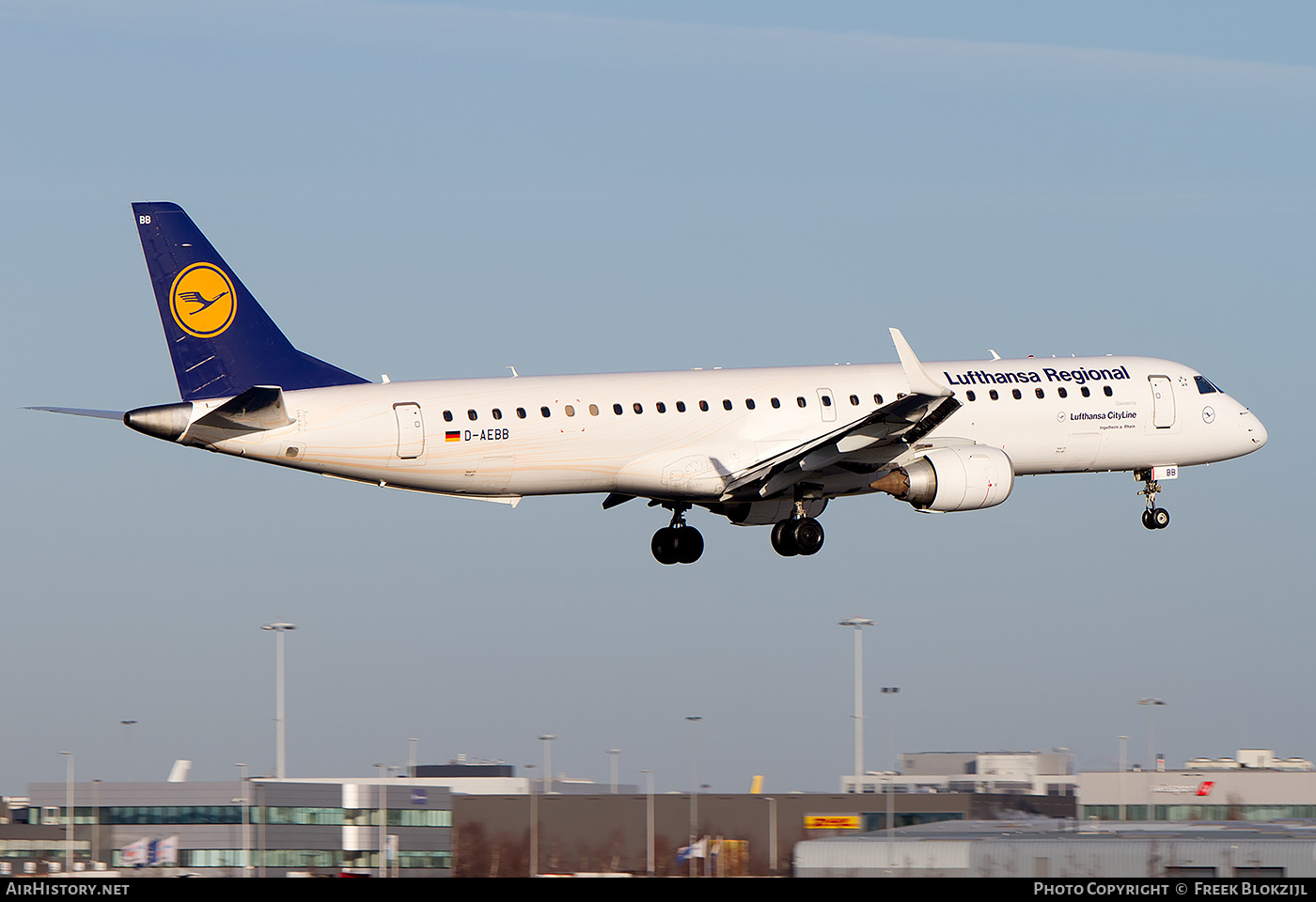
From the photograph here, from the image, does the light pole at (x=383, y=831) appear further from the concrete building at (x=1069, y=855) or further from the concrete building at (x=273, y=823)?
the concrete building at (x=1069, y=855)

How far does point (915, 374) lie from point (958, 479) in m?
3.30

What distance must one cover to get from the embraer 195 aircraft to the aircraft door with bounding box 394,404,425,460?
5 centimetres

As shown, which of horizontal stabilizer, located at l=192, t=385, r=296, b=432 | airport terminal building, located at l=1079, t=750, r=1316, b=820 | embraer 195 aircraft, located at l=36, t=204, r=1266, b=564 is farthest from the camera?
airport terminal building, located at l=1079, t=750, r=1316, b=820

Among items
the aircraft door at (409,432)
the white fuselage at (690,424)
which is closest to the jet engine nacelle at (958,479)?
the white fuselage at (690,424)

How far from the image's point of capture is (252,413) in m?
44.5

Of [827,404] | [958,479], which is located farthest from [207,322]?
[958,479]

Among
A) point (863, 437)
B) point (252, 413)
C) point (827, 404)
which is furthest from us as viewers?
point (827, 404)

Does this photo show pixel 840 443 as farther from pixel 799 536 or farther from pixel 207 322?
pixel 207 322

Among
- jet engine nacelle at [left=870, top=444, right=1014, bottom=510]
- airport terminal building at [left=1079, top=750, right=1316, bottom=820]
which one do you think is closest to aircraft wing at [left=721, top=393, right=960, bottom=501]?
jet engine nacelle at [left=870, top=444, right=1014, bottom=510]

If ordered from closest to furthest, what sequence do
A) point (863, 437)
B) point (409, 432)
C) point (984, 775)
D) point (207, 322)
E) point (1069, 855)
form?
point (1069, 855), point (409, 432), point (207, 322), point (863, 437), point (984, 775)

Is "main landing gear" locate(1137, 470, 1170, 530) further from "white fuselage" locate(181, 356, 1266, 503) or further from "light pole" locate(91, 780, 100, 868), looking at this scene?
"light pole" locate(91, 780, 100, 868)

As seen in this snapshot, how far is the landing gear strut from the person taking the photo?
2126 inches
